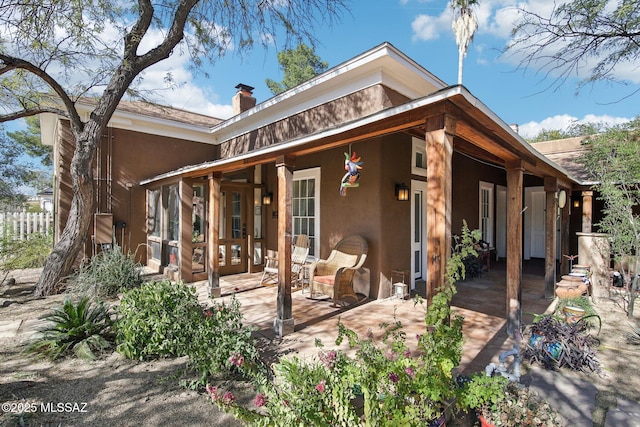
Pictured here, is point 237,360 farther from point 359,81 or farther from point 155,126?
point 155,126

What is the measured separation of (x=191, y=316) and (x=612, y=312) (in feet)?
19.8

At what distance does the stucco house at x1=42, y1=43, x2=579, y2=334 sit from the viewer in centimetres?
308

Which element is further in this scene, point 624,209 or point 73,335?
point 624,209

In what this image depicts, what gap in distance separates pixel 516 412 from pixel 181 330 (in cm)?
280

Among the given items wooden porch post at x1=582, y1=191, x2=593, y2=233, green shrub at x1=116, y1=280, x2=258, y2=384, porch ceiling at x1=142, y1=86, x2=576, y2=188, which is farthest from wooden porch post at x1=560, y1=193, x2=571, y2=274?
green shrub at x1=116, y1=280, x2=258, y2=384

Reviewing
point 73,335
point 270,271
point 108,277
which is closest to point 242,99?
point 270,271

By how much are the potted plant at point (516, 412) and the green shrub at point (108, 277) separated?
547 cm

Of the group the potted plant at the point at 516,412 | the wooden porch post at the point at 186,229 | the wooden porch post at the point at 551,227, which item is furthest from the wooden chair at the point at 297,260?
the wooden porch post at the point at 551,227

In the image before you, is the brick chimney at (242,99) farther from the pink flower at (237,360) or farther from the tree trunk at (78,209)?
the pink flower at (237,360)

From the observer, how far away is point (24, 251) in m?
7.08

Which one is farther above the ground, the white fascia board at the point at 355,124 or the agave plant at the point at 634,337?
the white fascia board at the point at 355,124

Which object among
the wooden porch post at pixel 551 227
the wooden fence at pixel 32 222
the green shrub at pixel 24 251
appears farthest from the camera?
the wooden fence at pixel 32 222

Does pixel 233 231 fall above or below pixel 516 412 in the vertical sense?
above

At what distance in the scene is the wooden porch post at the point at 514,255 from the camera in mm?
3762
